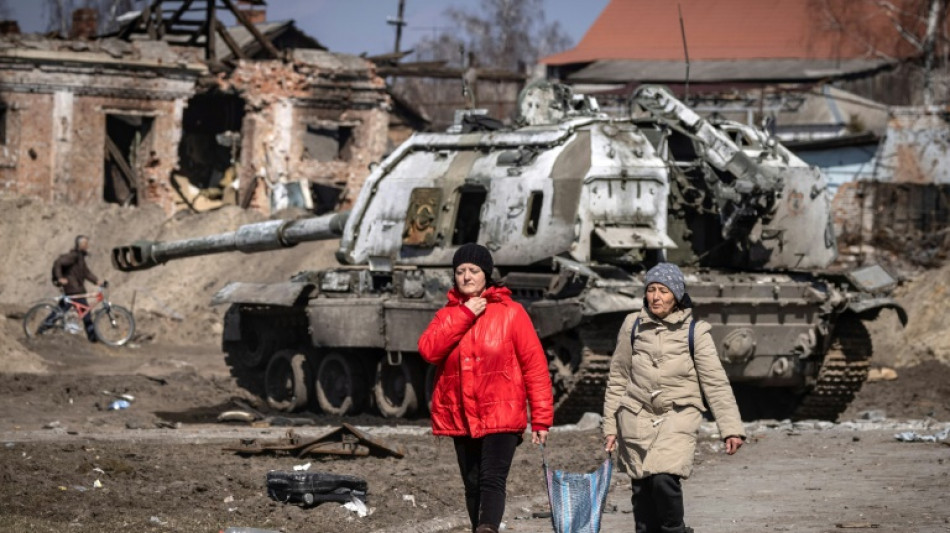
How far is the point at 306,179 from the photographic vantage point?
36.6 m

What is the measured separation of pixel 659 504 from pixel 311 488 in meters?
3.00

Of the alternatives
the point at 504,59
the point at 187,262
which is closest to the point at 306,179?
the point at 187,262

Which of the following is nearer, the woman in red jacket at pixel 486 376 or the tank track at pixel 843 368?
the woman in red jacket at pixel 486 376

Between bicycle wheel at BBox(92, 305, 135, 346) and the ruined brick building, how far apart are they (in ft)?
31.4

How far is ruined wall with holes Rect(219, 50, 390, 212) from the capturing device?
36.3 meters

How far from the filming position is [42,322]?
25.1 m

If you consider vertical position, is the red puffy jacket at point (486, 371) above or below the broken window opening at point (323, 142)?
below

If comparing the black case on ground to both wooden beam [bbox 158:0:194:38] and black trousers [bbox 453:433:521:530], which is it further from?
wooden beam [bbox 158:0:194:38]

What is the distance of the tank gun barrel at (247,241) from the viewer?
19.0 metres

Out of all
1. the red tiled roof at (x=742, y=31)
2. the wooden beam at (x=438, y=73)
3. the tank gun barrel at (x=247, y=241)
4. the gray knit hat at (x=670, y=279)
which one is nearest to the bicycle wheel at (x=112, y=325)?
the tank gun barrel at (x=247, y=241)

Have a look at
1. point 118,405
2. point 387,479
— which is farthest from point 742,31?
point 387,479

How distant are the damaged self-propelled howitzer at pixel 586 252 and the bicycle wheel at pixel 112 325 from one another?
7.12 metres

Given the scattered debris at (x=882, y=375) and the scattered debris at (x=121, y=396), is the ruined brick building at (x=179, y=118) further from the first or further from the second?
the scattered debris at (x=882, y=375)

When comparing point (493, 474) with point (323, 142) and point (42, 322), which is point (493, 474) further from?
point (323, 142)
